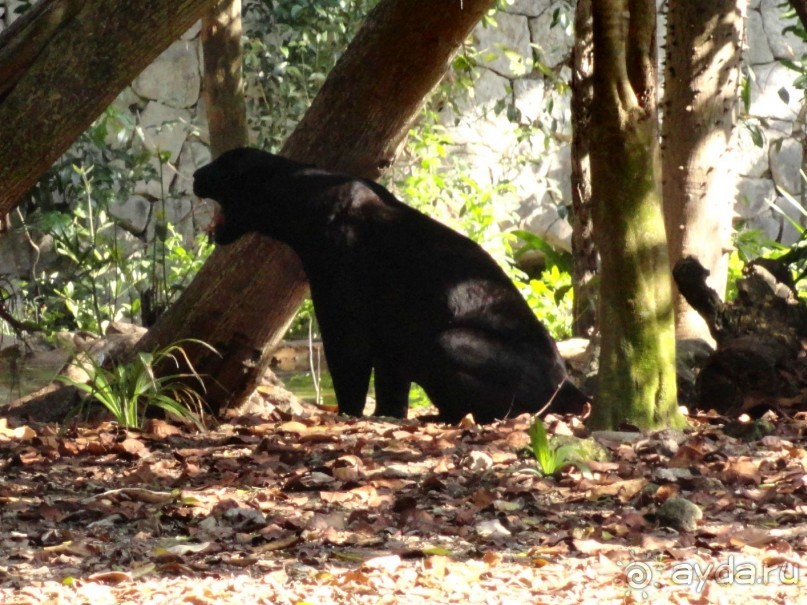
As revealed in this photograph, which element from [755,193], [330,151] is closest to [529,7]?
[755,193]

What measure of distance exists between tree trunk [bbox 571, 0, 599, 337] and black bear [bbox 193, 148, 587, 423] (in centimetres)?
95

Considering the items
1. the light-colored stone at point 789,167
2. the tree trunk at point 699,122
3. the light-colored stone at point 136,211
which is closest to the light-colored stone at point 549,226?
the light-colored stone at point 789,167

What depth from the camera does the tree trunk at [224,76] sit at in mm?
7438

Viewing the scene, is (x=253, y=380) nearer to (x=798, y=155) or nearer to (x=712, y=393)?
(x=712, y=393)

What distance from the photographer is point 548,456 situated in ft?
12.9

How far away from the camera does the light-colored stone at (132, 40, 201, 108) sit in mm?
14359

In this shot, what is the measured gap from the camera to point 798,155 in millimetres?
15523

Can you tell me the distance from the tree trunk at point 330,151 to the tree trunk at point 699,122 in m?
1.45

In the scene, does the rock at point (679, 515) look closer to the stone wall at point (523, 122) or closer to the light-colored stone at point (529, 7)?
the stone wall at point (523, 122)

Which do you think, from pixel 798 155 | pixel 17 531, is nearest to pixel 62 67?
pixel 17 531

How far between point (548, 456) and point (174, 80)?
37.4 feet

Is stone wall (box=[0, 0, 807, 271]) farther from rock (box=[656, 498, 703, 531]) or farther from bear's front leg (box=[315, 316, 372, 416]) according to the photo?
rock (box=[656, 498, 703, 531])

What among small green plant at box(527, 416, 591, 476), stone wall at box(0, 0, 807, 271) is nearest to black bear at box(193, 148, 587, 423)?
small green plant at box(527, 416, 591, 476)

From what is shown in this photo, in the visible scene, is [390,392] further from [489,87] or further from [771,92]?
[771,92]
